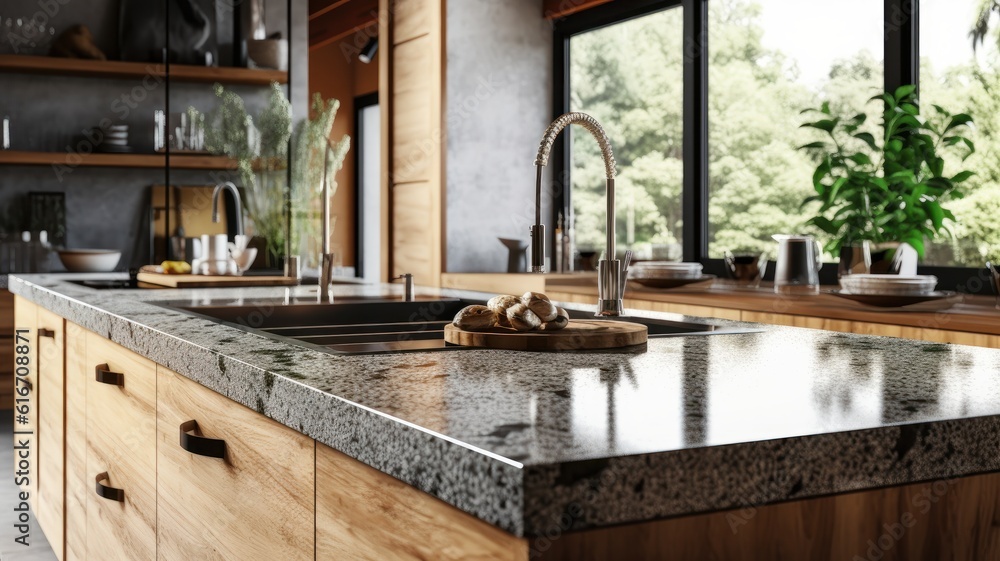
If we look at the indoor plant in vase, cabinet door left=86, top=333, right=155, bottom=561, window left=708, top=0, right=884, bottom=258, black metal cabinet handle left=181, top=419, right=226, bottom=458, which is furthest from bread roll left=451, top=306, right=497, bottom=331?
the indoor plant in vase

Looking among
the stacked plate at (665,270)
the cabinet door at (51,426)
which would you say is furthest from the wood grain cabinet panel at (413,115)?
the cabinet door at (51,426)

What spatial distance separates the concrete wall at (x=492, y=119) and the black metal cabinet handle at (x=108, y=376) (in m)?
3.16

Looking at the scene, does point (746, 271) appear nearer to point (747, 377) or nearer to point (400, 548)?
point (747, 377)

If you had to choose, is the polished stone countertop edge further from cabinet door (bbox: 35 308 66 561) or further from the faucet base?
cabinet door (bbox: 35 308 66 561)

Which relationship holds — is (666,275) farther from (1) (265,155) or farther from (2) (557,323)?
(1) (265,155)

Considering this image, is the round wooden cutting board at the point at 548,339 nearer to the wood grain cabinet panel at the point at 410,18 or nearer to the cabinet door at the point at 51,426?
the cabinet door at the point at 51,426

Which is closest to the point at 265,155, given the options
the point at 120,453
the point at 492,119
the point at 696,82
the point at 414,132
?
the point at 414,132

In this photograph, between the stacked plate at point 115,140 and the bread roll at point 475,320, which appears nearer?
the bread roll at point 475,320

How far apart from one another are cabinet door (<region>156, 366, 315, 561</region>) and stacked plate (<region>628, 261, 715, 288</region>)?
212cm

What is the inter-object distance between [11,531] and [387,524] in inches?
113

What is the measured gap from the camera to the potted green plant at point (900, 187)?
2982 mm

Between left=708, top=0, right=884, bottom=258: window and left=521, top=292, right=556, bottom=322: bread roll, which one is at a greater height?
left=708, top=0, right=884, bottom=258: window

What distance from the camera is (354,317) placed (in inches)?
86.7

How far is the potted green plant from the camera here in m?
2.98
